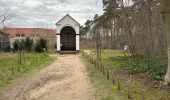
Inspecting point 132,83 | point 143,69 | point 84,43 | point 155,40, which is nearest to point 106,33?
point 84,43

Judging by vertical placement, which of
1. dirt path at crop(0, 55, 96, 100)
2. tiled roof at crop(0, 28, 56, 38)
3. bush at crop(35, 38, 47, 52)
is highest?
tiled roof at crop(0, 28, 56, 38)

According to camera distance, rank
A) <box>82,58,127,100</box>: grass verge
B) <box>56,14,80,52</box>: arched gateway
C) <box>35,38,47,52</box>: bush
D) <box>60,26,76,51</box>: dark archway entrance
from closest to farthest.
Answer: <box>82,58,127,100</box>: grass verge < <box>35,38,47,52</box>: bush < <box>56,14,80,52</box>: arched gateway < <box>60,26,76,51</box>: dark archway entrance

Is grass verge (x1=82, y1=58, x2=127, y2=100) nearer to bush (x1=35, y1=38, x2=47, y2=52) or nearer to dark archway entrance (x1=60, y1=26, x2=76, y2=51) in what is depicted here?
bush (x1=35, y1=38, x2=47, y2=52)

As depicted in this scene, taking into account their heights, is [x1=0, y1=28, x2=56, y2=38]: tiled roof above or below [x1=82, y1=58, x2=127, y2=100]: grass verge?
above

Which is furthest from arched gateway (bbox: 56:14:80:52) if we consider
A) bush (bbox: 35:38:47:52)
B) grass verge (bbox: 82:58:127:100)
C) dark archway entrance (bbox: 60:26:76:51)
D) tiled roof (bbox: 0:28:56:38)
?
grass verge (bbox: 82:58:127:100)

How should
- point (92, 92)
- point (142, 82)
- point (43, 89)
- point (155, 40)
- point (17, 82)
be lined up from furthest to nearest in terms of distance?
1. point (155, 40)
2. point (17, 82)
3. point (142, 82)
4. point (43, 89)
5. point (92, 92)

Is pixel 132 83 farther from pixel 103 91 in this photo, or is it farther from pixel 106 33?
pixel 106 33

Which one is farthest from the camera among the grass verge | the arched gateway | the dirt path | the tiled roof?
the tiled roof

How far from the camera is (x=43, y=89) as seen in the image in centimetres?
1512

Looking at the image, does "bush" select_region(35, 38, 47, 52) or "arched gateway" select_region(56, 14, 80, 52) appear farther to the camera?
"arched gateway" select_region(56, 14, 80, 52)

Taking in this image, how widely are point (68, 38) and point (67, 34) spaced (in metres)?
0.61

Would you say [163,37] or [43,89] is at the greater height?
[163,37]

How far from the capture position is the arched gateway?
1882 inches

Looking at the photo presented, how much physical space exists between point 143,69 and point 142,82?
3.95m
